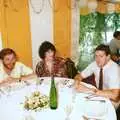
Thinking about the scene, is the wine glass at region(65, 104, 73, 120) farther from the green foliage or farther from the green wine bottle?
the green foliage

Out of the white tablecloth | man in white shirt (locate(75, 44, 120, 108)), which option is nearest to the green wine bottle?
the white tablecloth

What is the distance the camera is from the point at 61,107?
2.02m

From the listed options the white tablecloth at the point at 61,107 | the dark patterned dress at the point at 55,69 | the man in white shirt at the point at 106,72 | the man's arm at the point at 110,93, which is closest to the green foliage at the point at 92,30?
the dark patterned dress at the point at 55,69

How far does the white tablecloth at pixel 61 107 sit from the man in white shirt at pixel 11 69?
0.46 m

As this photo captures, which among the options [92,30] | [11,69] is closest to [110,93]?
[11,69]

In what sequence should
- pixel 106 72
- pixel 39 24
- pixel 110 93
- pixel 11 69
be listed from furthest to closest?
pixel 39 24, pixel 11 69, pixel 106 72, pixel 110 93

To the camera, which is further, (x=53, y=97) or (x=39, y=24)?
(x=39, y=24)

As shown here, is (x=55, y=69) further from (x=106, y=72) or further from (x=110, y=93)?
(x=110, y=93)

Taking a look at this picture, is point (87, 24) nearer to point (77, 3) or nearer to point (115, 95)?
point (77, 3)

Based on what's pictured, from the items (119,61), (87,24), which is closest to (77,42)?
(87,24)

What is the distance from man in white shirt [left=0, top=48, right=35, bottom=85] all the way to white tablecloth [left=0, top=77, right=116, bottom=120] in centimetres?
46

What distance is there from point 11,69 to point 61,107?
1156 mm

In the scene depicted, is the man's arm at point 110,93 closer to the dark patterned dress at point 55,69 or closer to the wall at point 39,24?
the dark patterned dress at point 55,69

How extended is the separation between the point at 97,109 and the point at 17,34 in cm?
237
